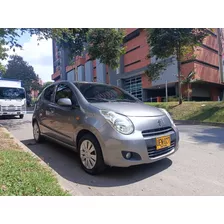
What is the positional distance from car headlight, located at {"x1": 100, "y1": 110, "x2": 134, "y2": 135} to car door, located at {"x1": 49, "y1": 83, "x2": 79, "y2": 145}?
837mm

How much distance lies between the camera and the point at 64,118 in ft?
12.6

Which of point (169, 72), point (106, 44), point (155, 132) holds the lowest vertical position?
point (155, 132)

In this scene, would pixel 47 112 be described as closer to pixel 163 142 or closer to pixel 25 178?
pixel 25 178

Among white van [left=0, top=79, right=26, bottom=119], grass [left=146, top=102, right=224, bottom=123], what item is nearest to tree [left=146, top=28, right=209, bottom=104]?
grass [left=146, top=102, right=224, bottom=123]

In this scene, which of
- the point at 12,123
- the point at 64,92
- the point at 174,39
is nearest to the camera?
the point at 64,92

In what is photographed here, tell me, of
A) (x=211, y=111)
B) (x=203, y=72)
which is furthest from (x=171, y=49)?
(x=203, y=72)

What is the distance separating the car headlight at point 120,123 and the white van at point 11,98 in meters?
10.9

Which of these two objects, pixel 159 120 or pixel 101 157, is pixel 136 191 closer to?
pixel 101 157

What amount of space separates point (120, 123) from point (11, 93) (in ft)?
37.8

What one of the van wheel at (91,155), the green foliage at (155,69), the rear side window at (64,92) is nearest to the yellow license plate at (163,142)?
the van wheel at (91,155)

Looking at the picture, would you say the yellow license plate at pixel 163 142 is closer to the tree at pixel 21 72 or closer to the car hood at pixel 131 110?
the car hood at pixel 131 110

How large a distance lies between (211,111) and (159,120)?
8736 mm

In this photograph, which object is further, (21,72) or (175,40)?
(21,72)

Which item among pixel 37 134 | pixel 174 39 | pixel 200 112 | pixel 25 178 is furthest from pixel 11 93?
pixel 200 112
